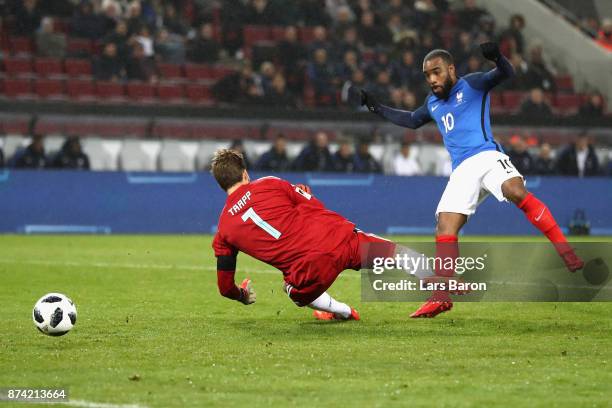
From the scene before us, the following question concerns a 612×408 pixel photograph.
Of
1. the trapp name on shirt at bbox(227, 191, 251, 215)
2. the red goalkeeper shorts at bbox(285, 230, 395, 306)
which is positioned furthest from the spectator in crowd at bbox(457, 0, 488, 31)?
the trapp name on shirt at bbox(227, 191, 251, 215)

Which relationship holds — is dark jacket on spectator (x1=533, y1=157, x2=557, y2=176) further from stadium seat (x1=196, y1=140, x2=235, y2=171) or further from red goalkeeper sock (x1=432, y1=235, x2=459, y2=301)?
red goalkeeper sock (x1=432, y1=235, x2=459, y2=301)

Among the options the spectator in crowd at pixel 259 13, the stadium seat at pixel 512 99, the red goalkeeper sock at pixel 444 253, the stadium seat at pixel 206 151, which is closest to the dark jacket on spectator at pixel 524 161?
the stadium seat at pixel 512 99

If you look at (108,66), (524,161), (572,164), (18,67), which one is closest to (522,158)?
(524,161)

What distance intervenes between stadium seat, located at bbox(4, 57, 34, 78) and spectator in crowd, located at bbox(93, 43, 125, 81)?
4.26ft

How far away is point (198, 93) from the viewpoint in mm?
23250

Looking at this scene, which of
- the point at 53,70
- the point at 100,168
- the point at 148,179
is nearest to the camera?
the point at 148,179

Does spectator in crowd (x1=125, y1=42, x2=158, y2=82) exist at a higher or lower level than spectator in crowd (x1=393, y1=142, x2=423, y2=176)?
higher

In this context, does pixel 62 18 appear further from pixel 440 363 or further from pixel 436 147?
pixel 440 363

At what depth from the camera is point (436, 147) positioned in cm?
2244

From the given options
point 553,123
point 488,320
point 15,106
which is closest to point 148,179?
point 15,106

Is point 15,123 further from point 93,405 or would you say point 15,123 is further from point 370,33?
point 93,405

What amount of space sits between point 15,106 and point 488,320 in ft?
46.2

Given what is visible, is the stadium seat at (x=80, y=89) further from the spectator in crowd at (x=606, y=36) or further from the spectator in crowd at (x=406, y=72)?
the spectator in crowd at (x=606, y=36)

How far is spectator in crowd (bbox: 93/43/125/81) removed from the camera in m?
22.1
